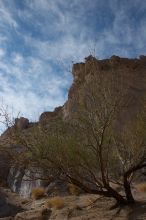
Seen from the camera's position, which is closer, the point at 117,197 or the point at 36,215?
the point at 117,197

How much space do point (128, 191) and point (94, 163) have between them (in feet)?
5.09

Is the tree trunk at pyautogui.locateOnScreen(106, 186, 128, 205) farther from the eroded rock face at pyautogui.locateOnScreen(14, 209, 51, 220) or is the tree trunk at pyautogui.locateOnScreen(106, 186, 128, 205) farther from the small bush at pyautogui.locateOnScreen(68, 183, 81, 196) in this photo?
the small bush at pyautogui.locateOnScreen(68, 183, 81, 196)

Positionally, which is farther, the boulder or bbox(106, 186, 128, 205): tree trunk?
the boulder

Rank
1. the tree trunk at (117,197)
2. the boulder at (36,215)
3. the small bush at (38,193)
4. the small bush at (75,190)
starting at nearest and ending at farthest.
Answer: the tree trunk at (117,197)
the boulder at (36,215)
the small bush at (75,190)
the small bush at (38,193)

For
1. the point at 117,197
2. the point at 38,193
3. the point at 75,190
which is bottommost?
the point at 117,197

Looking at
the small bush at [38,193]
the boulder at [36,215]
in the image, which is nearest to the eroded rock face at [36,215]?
the boulder at [36,215]

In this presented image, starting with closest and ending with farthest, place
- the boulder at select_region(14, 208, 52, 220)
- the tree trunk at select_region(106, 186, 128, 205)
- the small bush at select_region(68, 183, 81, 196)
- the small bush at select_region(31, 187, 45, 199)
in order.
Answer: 1. the tree trunk at select_region(106, 186, 128, 205)
2. the boulder at select_region(14, 208, 52, 220)
3. the small bush at select_region(68, 183, 81, 196)
4. the small bush at select_region(31, 187, 45, 199)

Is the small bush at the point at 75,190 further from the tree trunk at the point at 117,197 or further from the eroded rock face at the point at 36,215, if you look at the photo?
the tree trunk at the point at 117,197

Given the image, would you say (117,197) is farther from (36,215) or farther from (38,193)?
(38,193)

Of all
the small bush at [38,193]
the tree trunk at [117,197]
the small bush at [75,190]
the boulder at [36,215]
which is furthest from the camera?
the small bush at [38,193]

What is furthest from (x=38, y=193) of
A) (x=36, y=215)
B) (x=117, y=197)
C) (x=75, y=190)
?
(x=117, y=197)

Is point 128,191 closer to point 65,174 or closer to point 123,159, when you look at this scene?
point 123,159

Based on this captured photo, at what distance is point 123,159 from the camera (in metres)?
14.8

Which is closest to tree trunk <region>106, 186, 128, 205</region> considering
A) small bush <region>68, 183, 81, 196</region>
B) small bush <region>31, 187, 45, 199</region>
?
small bush <region>68, 183, 81, 196</region>
